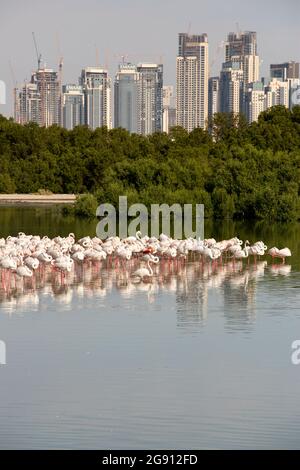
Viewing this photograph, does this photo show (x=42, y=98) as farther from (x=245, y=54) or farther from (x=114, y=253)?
(x=114, y=253)

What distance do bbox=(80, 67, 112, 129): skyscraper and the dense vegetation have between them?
30248mm

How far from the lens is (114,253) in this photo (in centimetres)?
1864

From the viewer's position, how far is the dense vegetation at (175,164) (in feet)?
103

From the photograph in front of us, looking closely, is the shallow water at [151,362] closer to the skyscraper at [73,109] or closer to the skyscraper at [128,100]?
the skyscraper at [128,100]

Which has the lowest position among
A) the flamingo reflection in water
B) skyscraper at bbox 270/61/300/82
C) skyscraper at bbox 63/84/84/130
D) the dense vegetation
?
the flamingo reflection in water

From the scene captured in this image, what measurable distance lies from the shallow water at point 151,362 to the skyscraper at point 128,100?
67480 millimetres

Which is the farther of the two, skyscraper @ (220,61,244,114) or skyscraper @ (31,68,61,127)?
skyscraper @ (31,68,61,127)

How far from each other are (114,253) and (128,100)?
69.5 metres

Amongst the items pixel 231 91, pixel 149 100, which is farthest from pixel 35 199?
pixel 149 100

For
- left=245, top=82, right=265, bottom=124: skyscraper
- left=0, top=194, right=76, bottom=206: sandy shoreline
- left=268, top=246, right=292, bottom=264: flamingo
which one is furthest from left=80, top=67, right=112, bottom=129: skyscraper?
left=268, top=246, right=292, bottom=264: flamingo

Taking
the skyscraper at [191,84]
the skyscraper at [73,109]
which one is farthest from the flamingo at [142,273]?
the skyscraper at [73,109]

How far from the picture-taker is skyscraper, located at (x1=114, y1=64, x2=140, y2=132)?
8425 centimetres

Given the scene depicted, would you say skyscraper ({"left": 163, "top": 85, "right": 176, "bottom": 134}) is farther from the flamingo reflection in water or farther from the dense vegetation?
the flamingo reflection in water

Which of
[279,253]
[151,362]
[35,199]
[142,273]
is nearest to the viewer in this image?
[151,362]
